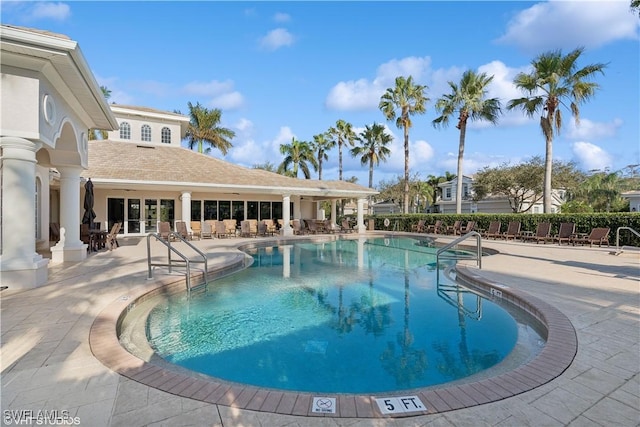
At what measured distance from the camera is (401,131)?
28.5 m

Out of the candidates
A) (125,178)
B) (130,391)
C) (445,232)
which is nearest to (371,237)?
(445,232)

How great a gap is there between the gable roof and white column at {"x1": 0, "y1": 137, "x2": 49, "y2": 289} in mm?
10626

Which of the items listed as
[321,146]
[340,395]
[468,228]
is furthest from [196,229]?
[321,146]

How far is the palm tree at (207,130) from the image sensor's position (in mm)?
37031

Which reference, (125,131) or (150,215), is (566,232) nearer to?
(150,215)

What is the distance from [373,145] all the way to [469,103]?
39.4ft

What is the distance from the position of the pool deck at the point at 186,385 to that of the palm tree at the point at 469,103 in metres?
19.5

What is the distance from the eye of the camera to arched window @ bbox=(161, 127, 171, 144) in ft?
77.5

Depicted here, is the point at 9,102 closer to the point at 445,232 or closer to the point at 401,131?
the point at 445,232

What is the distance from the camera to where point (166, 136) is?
78.0 feet

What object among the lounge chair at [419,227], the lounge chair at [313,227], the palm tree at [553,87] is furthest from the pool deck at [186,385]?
the lounge chair at [419,227]

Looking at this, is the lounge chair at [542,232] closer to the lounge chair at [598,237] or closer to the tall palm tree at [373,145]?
the lounge chair at [598,237]

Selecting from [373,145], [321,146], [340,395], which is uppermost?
[321,146]

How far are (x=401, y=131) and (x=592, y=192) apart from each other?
80.7 ft
